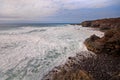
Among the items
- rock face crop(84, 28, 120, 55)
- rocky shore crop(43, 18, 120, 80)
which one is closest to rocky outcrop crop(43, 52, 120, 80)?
rocky shore crop(43, 18, 120, 80)

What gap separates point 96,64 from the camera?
11.3 m

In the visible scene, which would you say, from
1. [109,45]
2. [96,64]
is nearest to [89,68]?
[96,64]

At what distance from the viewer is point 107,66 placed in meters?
11.0

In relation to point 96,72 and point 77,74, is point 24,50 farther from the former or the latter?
point 77,74

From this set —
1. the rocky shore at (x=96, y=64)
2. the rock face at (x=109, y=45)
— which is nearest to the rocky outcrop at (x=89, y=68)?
the rocky shore at (x=96, y=64)

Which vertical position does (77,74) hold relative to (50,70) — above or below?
above

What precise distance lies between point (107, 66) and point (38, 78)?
13.1 ft

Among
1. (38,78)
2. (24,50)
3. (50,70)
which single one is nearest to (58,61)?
(50,70)

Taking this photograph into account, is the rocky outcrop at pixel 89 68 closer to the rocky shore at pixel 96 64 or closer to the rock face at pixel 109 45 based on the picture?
the rocky shore at pixel 96 64

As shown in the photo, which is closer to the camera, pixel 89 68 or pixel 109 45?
pixel 89 68

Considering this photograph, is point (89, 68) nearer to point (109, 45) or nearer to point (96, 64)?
point (96, 64)

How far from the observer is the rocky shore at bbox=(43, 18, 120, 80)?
831 cm

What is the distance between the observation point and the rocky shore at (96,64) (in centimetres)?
831

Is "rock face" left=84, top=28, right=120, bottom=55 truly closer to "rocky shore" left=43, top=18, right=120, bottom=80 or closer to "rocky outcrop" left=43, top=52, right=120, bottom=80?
"rocky shore" left=43, top=18, right=120, bottom=80
